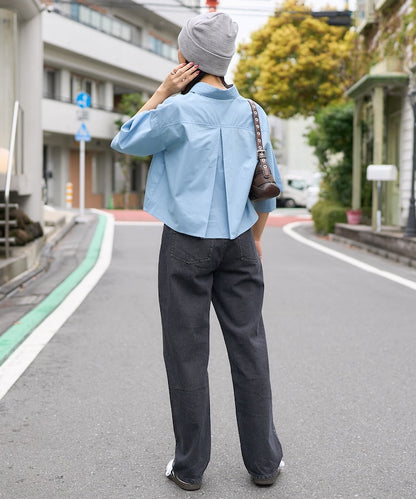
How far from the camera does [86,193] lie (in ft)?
121

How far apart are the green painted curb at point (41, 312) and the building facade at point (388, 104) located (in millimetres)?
6819

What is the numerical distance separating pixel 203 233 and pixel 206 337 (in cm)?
41

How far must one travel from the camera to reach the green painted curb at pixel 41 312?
17.8ft

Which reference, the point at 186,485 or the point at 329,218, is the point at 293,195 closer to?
the point at 329,218

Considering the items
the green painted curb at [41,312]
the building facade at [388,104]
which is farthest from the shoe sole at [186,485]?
the building facade at [388,104]

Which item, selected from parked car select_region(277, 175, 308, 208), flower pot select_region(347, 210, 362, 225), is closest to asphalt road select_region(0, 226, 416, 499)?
flower pot select_region(347, 210, 362, 225)

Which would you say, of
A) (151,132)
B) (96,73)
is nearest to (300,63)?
(96,73)

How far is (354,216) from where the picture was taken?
16750 millimetres

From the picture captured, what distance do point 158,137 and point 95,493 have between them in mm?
1311

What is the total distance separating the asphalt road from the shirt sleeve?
1268 millimetres

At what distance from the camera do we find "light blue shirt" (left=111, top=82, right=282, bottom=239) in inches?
108

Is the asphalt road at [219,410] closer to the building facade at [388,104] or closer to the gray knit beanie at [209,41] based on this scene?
the gray knit beanie at [209,41]

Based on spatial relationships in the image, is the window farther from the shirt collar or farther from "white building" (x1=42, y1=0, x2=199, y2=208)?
the shirt collar

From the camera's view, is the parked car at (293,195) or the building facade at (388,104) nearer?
the building facade at (388,104)
